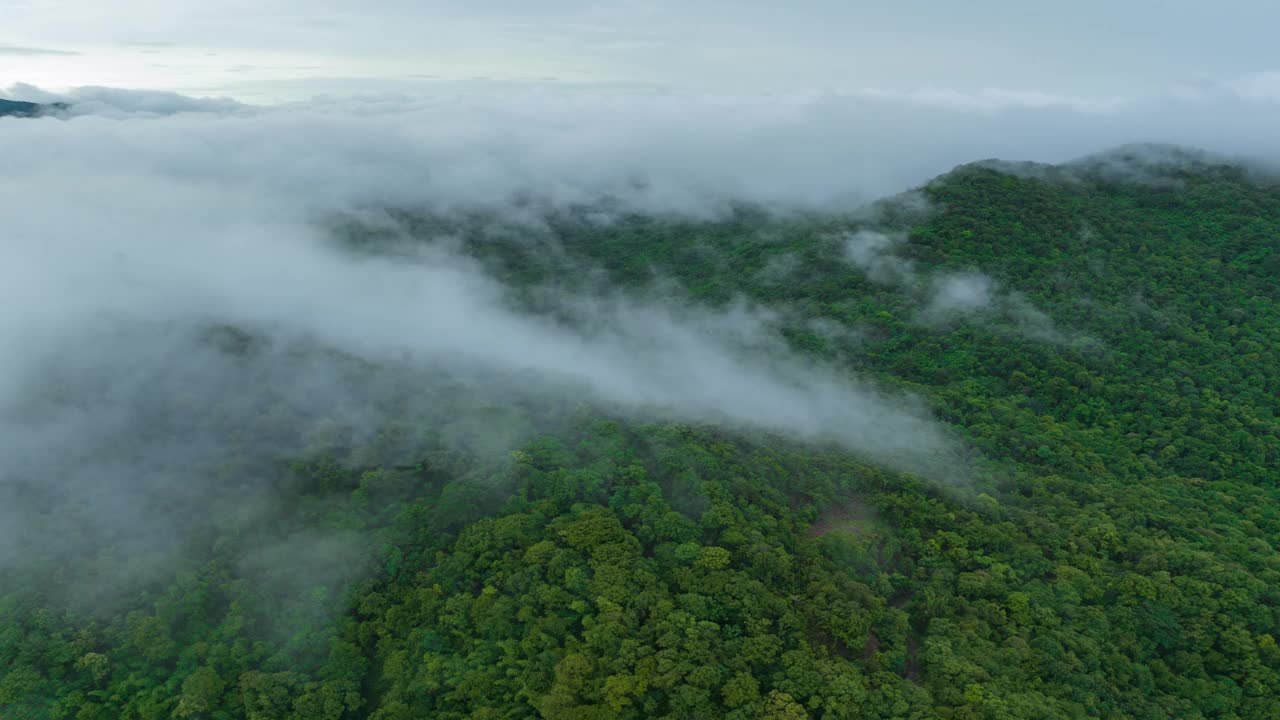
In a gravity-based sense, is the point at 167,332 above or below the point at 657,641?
above

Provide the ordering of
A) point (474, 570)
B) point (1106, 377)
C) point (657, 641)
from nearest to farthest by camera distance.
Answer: point (657, 641) → point (474, 570) → point (1106, 377)

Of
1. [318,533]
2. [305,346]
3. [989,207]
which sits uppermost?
[989,207]

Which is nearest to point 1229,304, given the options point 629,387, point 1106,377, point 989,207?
point 1106,377

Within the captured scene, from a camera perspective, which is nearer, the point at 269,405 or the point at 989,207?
the point at 269,405

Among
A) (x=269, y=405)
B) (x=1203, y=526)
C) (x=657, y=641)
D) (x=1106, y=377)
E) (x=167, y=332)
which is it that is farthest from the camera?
(x=167, y=332)

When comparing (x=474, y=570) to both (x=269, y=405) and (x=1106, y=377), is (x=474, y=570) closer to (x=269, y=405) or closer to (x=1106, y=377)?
(x=269, y=405)

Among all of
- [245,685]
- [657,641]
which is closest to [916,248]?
[657,641]
